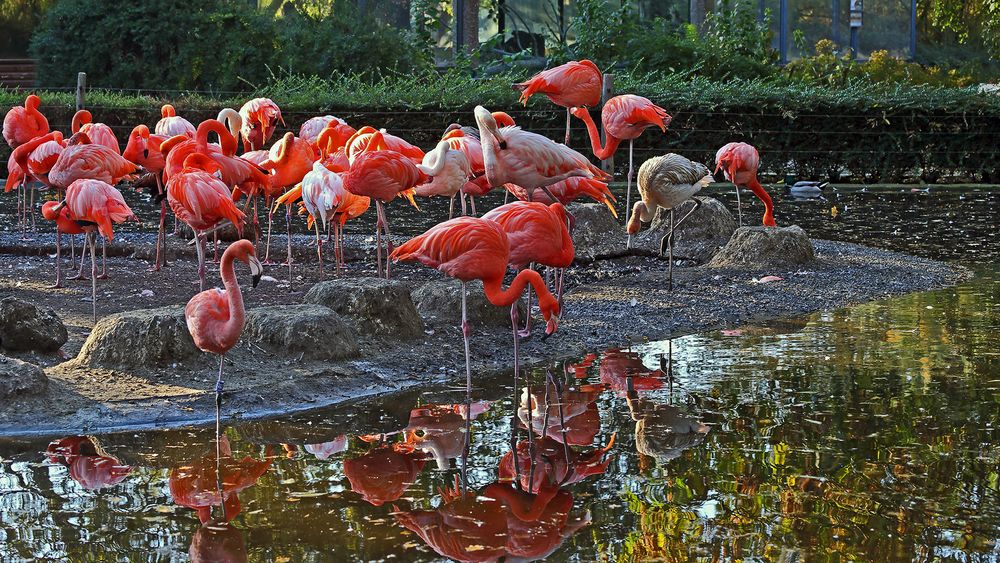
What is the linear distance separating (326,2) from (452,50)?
3.86m

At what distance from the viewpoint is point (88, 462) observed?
449 centimetres

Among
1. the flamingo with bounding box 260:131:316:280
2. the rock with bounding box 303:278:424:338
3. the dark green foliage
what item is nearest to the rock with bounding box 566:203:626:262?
the flamingo with bounding box 260:131:316:280

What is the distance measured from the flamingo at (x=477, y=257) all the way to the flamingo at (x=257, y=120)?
14.6 ft

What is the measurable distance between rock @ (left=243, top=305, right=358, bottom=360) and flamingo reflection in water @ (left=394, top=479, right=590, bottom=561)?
1.84 m

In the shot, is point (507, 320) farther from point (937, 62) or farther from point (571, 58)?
point (937, 62)

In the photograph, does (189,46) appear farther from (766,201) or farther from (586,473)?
(586,473)

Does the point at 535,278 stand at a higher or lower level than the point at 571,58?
lower

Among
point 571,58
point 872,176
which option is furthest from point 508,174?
point 571,58

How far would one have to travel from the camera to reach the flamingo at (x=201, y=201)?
6.98 m

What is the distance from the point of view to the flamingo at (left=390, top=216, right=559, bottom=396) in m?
5.43

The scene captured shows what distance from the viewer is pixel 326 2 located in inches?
1058

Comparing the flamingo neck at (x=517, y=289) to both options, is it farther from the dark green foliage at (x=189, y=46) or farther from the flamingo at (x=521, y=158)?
the dark green foliage at (x=189, y=46)

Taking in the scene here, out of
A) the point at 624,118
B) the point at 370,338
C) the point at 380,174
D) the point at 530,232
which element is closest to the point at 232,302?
the point at 370,338

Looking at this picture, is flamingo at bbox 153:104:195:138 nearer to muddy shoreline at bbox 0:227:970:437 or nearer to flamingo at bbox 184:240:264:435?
muddy shoreline at bbox 0:227:970:437
